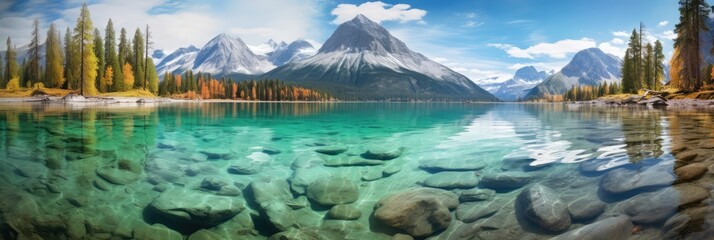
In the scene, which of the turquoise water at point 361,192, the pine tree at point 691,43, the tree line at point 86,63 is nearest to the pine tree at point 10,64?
the tree line at point 86,63

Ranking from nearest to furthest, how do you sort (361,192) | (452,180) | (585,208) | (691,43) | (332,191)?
(585,208) < (332,191) < (361,192) < (452,180) < (691,43)

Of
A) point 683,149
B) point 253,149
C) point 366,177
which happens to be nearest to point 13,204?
point 253,149

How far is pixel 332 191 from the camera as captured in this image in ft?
37.2

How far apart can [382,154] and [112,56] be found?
384ft

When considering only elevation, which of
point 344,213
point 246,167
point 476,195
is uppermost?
point 246,167

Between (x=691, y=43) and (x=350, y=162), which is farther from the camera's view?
(x=691, y=43)

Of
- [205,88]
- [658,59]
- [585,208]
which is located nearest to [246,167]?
[585,208]

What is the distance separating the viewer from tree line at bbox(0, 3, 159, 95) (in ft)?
285

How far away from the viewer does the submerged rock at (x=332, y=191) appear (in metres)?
10.9

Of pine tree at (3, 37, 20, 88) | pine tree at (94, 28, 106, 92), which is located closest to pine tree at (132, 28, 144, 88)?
pine tree at (94, 28, 106, 92)

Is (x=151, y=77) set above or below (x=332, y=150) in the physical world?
above

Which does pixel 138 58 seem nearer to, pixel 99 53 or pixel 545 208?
pixel 99 53

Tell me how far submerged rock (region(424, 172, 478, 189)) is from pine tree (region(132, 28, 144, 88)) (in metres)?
127

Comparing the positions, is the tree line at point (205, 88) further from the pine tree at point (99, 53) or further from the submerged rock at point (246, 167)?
the submerged rock at point (246, 167)
